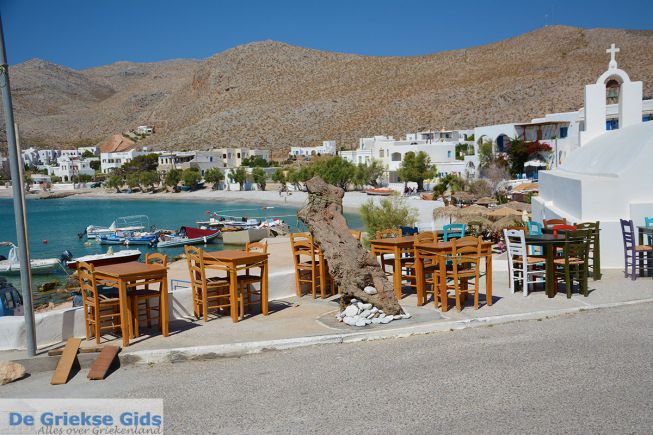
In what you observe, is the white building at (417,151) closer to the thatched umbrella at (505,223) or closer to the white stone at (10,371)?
the thatched umbrella at (505,223)

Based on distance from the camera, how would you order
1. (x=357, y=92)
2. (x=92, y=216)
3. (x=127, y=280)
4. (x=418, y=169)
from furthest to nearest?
(x=357, y=92) < (x=92, y=216) < (x=418, y=169) < (x=127, y=280)

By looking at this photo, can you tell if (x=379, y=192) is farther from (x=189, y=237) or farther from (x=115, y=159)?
(x=115, y=159)

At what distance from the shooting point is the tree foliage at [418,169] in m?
57.3

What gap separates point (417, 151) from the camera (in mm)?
61875

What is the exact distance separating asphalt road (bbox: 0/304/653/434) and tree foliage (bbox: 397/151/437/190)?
166 feet

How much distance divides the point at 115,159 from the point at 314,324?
10620 centimetres

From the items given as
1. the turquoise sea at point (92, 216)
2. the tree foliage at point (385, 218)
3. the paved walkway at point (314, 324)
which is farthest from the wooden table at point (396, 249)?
the turquoise sea at point (92, 216)

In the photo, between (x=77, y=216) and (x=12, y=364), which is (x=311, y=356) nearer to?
(x=12, y=364)

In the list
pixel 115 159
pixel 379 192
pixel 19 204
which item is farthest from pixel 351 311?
pixel 115 159

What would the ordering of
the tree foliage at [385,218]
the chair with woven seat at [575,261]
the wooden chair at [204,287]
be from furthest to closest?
the tree foliage at [385,218], the chair with woven seat at [575,261], the wooden chair at [204,287]

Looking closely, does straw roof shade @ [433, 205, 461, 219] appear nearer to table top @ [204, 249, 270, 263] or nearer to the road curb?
the road curb

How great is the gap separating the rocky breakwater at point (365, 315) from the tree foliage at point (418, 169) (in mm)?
50384

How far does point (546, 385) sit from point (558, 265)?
4066 mm

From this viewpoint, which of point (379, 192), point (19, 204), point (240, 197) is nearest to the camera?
point (19, 204)
